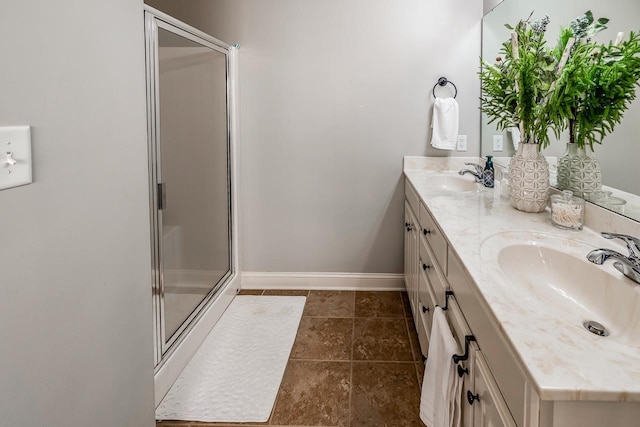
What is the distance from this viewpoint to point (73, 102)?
0.92 metres

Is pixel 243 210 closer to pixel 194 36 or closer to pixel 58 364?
pixel 194 36

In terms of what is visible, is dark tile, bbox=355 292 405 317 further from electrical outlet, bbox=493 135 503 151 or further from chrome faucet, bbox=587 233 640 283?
chrome faucet, bbox=587 233 640 283

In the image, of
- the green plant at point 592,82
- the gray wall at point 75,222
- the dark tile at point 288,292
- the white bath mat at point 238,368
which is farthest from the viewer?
the dark tile at point 288,292

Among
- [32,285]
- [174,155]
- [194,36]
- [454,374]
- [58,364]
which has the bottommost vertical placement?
[454,374]

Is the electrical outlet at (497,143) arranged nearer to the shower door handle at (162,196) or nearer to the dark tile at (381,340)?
the dark tile at (381,340)

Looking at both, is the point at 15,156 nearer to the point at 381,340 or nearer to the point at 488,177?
the point at 381,340

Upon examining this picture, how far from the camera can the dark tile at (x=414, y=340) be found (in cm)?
220

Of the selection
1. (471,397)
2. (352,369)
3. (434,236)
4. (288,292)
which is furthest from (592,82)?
(288,292)

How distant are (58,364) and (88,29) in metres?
0.75

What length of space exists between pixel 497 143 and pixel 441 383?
69.9 inches

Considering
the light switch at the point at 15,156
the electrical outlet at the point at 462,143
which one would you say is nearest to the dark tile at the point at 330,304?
the electrical outlet at the point at 462,143

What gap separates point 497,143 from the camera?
8.48 ft

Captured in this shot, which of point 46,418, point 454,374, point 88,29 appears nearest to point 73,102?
point 88,29

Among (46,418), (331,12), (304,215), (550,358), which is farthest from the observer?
(304,215)
